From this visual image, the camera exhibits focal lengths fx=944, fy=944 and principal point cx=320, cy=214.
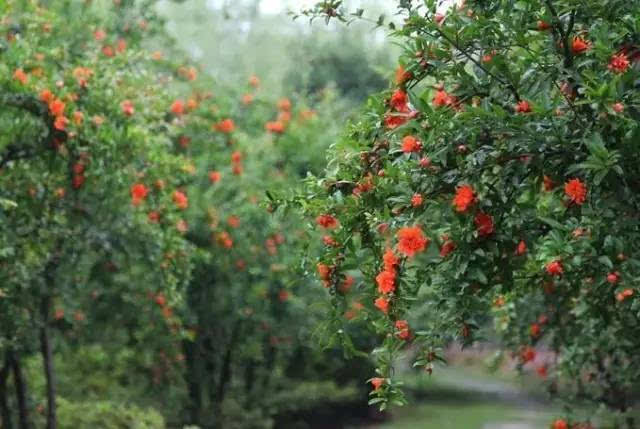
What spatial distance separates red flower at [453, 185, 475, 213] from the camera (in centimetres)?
332

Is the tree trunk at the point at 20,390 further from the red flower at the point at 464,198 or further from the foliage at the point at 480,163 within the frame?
the red flower at the point at 464,198

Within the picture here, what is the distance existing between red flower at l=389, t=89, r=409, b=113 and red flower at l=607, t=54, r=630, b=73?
81 cm

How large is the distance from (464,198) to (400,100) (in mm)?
586

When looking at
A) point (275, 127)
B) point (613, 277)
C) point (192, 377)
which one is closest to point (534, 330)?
point (613, 277)

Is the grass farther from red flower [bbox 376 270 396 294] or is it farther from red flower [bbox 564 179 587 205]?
red flower [bbox 564 179 587 205]

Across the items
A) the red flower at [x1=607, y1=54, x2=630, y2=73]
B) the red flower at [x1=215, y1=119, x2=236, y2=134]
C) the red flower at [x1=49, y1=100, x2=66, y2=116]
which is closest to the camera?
the red flower at [x1=607, y1=54, x2=630, y2=73]

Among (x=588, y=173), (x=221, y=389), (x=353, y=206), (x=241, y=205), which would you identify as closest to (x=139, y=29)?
(x=241, y=205)

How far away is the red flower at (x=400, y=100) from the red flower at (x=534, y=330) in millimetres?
3321

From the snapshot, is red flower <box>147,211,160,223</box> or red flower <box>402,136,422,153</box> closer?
red flower <box>402,136,422,153</box>

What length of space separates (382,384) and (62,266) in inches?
162

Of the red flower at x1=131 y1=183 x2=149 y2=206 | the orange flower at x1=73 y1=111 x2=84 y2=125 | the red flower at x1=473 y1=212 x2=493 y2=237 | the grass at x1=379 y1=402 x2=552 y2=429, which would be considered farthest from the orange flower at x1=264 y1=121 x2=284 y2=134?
the red flower at x1=473 y1=212 x2=493 y2=237

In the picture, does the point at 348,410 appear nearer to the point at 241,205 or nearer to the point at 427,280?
the point at 241,205

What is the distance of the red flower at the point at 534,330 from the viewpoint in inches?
260

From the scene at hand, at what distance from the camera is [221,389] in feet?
38.4
